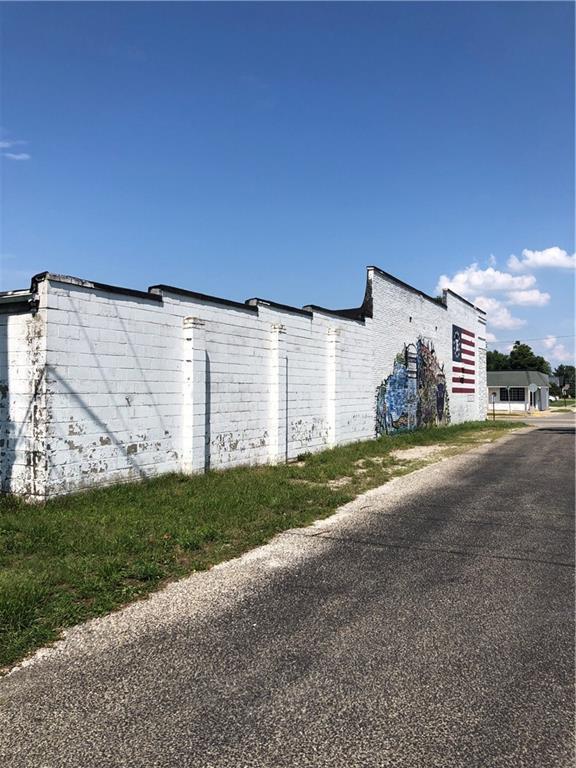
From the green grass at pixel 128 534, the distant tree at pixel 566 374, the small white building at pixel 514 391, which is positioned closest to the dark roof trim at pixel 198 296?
the green grass at pixel 128 534

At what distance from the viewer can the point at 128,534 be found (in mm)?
6766

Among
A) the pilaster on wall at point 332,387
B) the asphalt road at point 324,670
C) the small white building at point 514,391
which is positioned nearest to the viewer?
the asphalt road at point 324,670

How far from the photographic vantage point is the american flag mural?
3053 cm

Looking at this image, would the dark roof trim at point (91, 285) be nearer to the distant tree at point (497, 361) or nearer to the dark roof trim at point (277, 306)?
the dark roof trim at point (277, 306)

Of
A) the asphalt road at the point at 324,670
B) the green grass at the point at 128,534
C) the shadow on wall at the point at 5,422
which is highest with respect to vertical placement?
the shadow on wall at the point at 5,422

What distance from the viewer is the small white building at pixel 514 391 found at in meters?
55.6

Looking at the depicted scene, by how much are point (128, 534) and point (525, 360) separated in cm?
8986

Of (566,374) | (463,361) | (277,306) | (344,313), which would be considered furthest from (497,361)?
(277,306)

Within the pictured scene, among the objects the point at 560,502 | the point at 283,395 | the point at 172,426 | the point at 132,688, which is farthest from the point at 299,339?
the point at 132,688

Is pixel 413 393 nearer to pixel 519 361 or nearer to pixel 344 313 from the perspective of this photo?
pixel 344 313

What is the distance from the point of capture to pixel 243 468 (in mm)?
12586

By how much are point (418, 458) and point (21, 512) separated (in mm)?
10708

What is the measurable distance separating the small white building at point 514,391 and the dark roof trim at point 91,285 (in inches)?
1975

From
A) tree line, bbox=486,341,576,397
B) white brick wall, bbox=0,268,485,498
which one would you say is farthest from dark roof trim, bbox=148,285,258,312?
tree line, bbox=486,341,576,397
